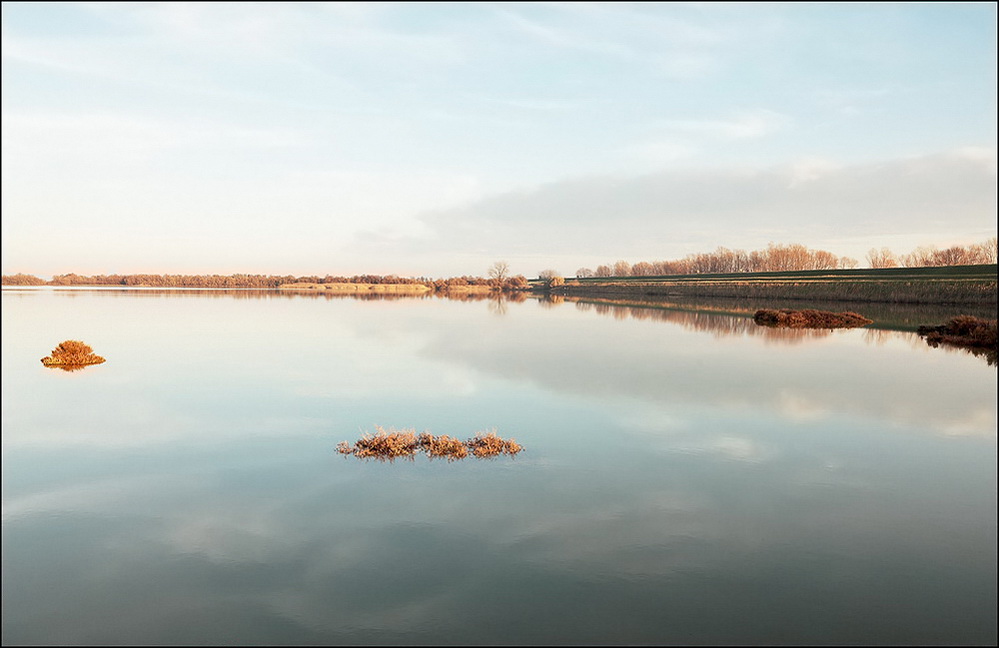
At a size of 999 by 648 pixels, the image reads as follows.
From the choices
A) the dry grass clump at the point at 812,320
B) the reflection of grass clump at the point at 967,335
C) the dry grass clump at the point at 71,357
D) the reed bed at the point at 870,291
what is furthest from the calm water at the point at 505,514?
the reed bed at the point at 870,291

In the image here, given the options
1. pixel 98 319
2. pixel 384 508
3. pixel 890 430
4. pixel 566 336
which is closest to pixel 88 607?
pixel 384 508

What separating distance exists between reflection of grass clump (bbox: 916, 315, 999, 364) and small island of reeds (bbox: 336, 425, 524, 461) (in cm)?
2669

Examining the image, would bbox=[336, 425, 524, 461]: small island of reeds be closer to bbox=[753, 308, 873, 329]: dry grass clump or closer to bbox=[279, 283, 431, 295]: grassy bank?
bbox=[753, 308, 873, 329]: dry grass clump

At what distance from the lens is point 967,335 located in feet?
→ 112

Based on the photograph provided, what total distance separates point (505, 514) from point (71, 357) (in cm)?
2316

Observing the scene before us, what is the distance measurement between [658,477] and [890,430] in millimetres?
7662

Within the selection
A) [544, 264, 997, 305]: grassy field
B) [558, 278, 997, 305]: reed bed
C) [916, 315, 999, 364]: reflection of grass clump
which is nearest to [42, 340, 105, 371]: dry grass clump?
[916, 315, 999, 364]: reflection of grass clump

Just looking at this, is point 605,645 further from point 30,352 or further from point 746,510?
point 30,352

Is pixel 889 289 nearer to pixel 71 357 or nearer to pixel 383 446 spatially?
pixel 383 446

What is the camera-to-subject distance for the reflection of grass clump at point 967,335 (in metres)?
30.0

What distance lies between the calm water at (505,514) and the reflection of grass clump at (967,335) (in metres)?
12.8

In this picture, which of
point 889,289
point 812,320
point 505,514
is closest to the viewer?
point 505,514

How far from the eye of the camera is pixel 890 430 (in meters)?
13.9

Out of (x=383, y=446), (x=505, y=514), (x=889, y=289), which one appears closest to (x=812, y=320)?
(x=889, y=289)
